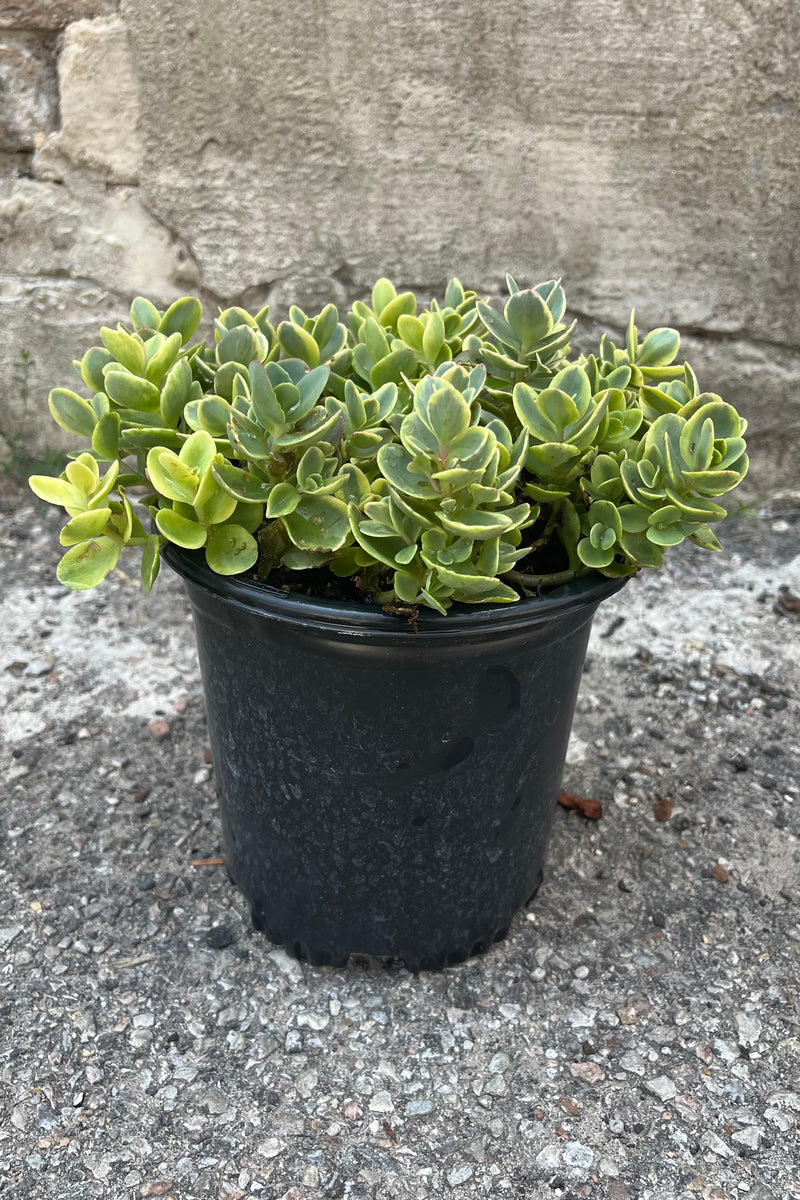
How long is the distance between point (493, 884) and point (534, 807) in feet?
0.42

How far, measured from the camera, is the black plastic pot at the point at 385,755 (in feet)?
3.85

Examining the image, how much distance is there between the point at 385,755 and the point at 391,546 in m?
0.29

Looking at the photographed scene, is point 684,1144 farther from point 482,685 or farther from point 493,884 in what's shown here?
point 482,685

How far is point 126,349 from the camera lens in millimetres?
1241

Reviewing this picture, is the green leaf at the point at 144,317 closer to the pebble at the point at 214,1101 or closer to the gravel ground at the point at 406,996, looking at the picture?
the gravel ground at the point at 406,996

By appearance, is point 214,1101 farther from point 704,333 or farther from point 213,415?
point 704,333

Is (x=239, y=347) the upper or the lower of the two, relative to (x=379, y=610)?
upper

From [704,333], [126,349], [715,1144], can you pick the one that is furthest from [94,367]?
[704,333]

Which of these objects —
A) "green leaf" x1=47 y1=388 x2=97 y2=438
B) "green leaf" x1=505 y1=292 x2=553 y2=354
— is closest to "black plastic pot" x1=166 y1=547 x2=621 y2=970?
"green leaf" x1=47 y1=388 x2=97 y2=438

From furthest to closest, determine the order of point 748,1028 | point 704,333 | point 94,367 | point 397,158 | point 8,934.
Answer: point 704,333
point 397,158
point 8,934
point 748,1028
point 94,367

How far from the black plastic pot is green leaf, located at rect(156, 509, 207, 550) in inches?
2.4

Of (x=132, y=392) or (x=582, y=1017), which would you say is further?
(x=582, y=1017)

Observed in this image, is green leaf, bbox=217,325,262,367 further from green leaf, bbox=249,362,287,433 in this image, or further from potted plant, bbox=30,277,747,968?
green leaf, bbox=249,362,287,433

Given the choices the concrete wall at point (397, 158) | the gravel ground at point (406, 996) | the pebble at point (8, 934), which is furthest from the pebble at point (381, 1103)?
the concrete wall at point (397, 158)
